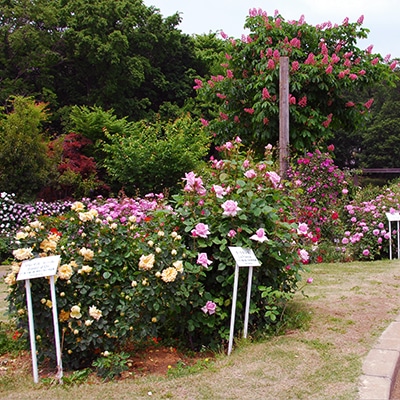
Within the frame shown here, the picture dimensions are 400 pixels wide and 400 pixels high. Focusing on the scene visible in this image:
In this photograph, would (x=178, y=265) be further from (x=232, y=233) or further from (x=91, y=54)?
(x=91, y=54)

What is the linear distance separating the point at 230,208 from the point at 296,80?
19.8 ft

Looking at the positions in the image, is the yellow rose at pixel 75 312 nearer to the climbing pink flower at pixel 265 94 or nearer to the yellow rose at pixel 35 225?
the yellow rose at pixel 35 225

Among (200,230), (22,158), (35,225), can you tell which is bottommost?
Answer: (200,230)

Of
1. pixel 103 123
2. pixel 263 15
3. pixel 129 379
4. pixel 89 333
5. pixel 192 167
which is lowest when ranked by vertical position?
pixel 129 379

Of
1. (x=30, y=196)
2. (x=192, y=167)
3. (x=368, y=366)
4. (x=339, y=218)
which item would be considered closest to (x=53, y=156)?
(x=30, y=196)

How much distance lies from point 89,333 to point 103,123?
10571mm

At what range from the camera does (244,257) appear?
342 centimetres

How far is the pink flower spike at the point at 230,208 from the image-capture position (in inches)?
141

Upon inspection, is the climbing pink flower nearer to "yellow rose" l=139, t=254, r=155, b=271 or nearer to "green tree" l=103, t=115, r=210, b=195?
"green tree" l=103, t=115, r=210, b=195

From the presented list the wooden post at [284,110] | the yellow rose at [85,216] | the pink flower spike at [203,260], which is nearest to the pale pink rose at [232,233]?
the pink flower spike at [203,260]

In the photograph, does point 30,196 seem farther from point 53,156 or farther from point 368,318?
point 368,318

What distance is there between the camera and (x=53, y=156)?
11.3 metres

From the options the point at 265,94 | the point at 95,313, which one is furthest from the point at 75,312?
the point at 265,94

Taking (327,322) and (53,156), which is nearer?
(327,322)
